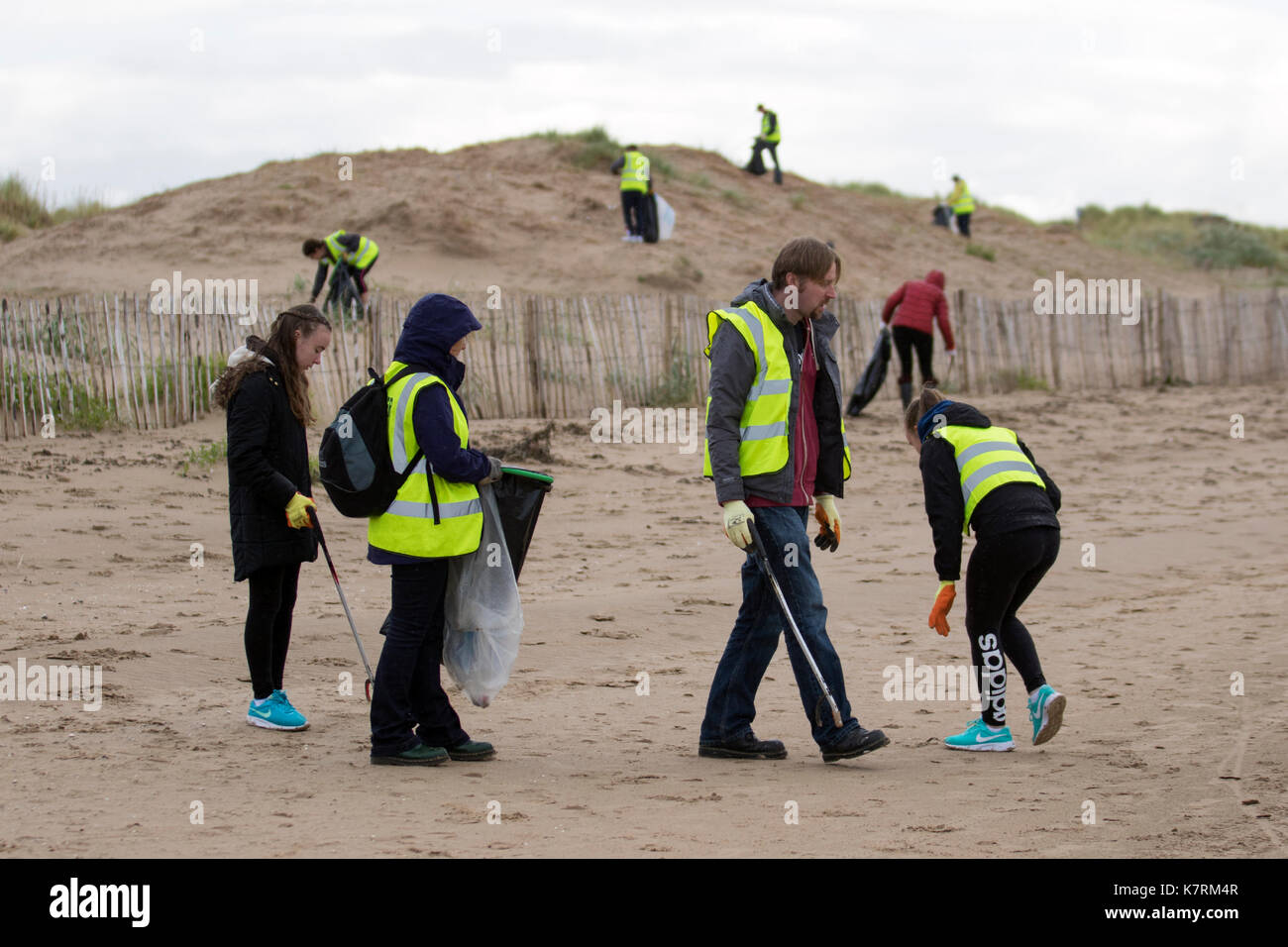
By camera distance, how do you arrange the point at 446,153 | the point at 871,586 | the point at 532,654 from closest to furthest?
the point at 532,654, the point at 871,586, the point at 446,153

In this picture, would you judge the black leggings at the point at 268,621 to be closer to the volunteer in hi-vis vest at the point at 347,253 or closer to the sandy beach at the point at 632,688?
the sandy beach at the point at 632,688

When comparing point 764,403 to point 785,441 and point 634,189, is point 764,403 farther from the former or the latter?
point 634,189

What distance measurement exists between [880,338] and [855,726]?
32.4ft

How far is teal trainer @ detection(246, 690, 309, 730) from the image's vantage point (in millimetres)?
5172

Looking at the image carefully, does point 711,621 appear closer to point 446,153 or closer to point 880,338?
point 880,338

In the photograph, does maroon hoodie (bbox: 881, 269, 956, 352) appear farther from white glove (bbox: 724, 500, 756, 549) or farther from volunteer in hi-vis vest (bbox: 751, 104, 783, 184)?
volunteer in hi-vis vest (bbox: 751, 104, 783, 184)

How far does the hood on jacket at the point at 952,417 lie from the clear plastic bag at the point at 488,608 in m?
1.58

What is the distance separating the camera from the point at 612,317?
13.8 metres

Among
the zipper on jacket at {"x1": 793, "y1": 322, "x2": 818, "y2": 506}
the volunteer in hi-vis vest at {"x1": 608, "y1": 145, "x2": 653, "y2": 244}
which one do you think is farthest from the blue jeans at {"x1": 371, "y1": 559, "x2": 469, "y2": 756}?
the volunteer in hi-vis vest at {"x1": 608, "y1": 145, "x2": 653, "y2": 244}

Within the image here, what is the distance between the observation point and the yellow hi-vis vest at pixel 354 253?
14.5 meters

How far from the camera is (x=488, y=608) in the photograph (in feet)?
15.9

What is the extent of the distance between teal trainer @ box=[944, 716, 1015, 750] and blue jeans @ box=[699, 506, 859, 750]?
1.84 feet

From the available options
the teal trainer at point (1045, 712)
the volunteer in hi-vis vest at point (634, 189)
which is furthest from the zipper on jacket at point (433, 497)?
the volunteer in hi-vis vest at point (634, 189)
